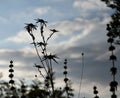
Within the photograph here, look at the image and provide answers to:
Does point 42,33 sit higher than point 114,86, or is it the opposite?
point 42,33

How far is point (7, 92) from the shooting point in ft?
108

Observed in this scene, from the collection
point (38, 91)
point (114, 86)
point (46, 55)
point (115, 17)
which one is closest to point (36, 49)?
point (46, 55)

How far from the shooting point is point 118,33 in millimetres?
34750

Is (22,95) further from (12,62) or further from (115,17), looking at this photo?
(115,17)

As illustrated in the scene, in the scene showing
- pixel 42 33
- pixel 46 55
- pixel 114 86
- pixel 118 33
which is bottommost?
pixel 114 86

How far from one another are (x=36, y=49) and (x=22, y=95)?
433 inches

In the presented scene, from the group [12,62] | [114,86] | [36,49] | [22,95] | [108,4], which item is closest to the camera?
[36,49]

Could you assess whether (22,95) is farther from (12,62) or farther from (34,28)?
(34,28)

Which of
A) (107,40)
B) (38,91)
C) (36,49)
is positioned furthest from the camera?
(38,91)

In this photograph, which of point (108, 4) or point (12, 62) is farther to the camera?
point (108, 4)

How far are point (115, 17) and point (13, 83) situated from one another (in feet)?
35.4

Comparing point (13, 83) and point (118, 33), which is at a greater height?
point (118, 33)

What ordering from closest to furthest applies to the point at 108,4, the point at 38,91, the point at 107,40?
the point at 107,40 < the point at 38,91 < the point at 108,4

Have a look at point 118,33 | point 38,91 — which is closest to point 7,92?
point 38,91
